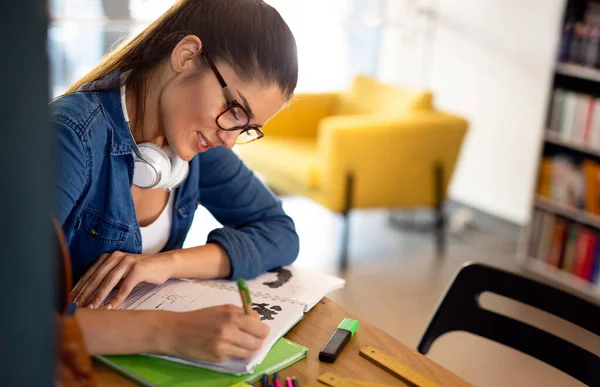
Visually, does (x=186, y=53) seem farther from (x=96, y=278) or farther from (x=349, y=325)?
(x=349, y=325)

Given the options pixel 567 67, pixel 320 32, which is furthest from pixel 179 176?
pixel 320 32

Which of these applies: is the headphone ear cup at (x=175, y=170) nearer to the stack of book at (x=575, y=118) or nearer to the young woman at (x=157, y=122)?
the young woman at (x=157, y=122)

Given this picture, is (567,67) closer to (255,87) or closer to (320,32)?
(320,32)

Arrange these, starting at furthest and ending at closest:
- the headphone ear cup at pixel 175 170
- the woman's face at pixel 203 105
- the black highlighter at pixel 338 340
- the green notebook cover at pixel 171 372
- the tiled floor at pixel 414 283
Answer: the tiled floor at pixel 414 283 < the headphone ear cup at pixel 175 170 < the woman's face at pixel 203 105 < the black highlighter at pixel 338 340 < the green notebook cover at pixel 171 372

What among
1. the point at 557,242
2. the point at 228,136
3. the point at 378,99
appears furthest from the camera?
the point at 378,99

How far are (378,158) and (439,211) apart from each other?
56cm

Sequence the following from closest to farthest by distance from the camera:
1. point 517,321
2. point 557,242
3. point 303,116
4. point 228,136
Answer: point 228,136 < point 517,321 < point 557,242 < point 303,116

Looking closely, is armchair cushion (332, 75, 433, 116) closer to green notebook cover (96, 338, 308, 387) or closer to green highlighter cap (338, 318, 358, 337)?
green highlighter cap (338, 318, 358, 337)

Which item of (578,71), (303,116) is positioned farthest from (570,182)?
(303,116)

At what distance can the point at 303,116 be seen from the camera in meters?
4.14

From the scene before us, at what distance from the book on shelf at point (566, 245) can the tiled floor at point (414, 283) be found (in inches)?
7.0

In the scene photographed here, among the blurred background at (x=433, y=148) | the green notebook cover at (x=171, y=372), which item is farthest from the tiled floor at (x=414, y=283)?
the green notebook cover at (x=171, y=372)

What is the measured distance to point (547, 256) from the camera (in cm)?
352

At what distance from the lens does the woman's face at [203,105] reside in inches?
46.3
